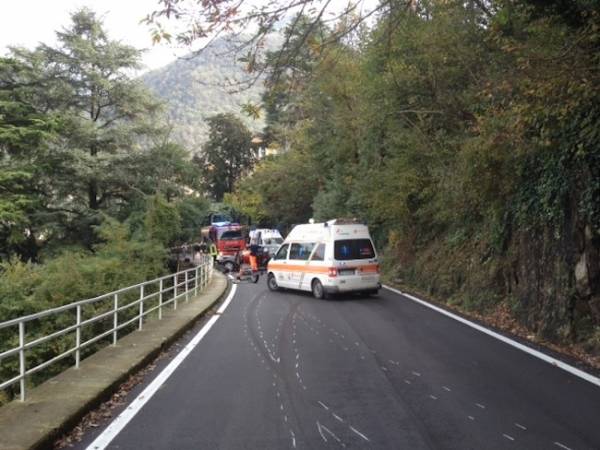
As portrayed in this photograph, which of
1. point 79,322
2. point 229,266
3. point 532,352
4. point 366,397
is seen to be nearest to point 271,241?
point 229,266

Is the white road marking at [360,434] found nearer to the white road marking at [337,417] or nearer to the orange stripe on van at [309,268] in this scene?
the white road marking at [337,417]

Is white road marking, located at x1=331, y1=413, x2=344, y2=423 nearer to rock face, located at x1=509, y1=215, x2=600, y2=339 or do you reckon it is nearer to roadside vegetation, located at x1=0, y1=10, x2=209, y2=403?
rock face, located at x1=509, y1=215, x2=600, y2=339

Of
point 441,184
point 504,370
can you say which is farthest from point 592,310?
point 441,184

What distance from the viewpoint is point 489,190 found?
13.4 m

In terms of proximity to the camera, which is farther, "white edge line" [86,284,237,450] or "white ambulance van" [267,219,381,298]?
"white ambulance van" [267,219,381,298]

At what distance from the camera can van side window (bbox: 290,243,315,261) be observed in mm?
18109

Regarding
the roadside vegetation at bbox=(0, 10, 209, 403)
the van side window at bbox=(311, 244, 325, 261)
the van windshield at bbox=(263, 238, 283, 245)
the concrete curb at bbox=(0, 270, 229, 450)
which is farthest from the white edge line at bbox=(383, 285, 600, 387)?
the van windshield at bbox=(263, 238, 283, 245)

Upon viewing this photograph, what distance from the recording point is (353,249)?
1711 cm

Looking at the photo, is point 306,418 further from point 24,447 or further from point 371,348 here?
point 371,348

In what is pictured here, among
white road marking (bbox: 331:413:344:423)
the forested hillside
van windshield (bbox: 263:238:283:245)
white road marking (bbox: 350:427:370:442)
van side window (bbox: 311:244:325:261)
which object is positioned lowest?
white road marking (bbox: 331:413:344:423)

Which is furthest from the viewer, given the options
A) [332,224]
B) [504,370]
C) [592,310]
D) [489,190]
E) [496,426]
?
[332,224]

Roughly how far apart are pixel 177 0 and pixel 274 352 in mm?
5410

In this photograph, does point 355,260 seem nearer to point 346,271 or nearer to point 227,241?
point 346,271

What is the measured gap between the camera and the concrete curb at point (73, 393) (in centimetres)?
505
